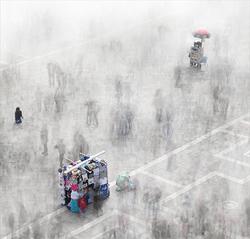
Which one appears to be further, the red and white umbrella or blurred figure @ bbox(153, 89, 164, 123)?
the red and white umbrella

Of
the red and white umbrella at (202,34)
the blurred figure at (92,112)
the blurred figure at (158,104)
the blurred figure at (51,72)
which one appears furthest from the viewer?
the red and white umbrella at (202,34)

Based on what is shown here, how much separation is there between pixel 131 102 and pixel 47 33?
14.0 meters

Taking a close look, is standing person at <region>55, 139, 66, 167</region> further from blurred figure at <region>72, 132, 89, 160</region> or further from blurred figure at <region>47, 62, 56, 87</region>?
blurred figure at <region>47, 62, 56, 87</region>

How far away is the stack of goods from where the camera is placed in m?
30.0

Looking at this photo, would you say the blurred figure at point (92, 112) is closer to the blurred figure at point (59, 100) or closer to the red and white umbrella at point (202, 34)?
the blurred figure at point (59, 100)

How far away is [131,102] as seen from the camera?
41.1 metres

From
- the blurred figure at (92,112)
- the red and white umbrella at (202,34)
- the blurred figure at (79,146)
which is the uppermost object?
the red and white umbrella at (202,34)

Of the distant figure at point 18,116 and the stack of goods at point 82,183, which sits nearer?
the stack of goods at point 82,183

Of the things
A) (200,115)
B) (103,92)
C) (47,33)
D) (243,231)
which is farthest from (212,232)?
(47,33)

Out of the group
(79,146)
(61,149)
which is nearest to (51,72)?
(79,146)

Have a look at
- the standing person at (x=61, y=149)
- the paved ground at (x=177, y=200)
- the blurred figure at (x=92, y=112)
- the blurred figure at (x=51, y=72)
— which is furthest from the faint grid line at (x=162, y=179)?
the blurred figure at (x=51, y=72)

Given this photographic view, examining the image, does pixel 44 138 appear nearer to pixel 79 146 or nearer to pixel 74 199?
pixel 79 146

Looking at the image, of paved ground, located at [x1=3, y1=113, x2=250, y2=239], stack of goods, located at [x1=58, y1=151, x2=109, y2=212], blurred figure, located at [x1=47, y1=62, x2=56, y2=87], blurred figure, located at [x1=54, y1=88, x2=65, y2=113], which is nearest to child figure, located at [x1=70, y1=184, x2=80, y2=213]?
stack of goods, located at [x1=58, y1=151, x2=109, y2=212]

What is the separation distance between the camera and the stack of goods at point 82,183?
30.0 meters
